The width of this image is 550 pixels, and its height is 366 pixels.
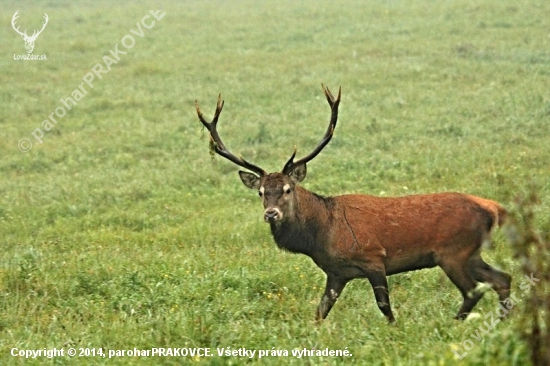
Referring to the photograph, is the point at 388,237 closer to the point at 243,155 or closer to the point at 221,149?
the point at 221,149

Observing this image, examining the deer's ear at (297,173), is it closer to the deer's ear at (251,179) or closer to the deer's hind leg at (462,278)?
the deer's ear at (251,179)

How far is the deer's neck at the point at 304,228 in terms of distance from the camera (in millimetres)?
7559

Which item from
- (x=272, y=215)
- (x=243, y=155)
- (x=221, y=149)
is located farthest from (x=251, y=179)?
(x=243, y=155)

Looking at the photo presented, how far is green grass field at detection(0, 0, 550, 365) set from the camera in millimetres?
6895

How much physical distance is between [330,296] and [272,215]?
36.0 inches

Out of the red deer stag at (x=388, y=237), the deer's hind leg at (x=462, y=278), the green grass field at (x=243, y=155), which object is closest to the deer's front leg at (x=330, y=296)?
the red deer stag at (x=388, y=237)

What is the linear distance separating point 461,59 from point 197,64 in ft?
25.9

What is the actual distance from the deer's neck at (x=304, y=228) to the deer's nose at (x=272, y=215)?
24cm

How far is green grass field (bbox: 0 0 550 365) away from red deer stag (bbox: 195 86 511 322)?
397 mm

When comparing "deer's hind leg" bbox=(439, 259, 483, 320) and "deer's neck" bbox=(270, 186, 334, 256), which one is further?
"deer's neck" bbox=(270, 186, 334, 256)

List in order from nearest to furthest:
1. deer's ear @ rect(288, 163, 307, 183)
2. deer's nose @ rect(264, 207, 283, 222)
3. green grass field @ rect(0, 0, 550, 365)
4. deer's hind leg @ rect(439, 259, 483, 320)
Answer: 1. green grass field @ rect(0, 0, 550, 365)
2. deer's hind leg @ rect(439, 259, 483, 320)
3. deer's nose @ rect(264, 207, 283, 222)
4. deer's ear @ rect(288, 163, 307, 183)

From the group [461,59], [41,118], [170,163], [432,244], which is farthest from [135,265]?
[461,59]

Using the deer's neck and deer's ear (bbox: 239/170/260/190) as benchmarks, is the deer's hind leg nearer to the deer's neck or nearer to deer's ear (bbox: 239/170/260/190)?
the deer's neck

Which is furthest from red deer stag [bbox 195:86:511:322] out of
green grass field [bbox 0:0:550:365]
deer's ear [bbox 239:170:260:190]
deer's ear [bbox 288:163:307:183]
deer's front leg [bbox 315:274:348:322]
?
green grass field [bbox 0:0:550:365]
